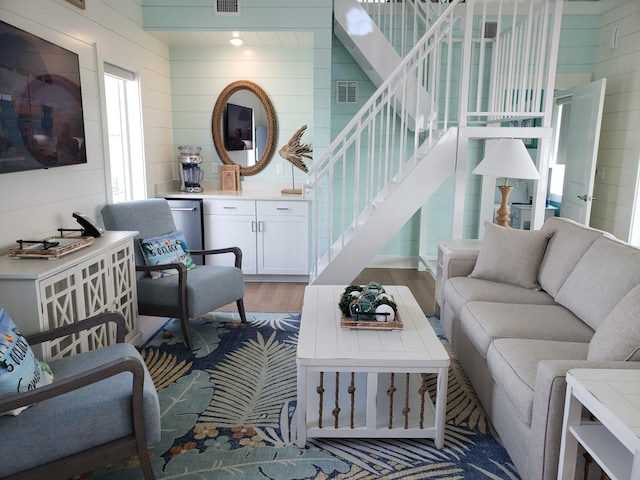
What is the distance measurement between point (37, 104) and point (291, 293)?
2.62 meters

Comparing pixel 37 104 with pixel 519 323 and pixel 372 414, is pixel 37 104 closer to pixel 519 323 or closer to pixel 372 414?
pixel 372 414

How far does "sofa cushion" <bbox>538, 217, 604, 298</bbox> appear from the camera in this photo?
282 cm

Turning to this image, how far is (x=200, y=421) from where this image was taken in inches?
96.4

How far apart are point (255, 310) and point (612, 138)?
391cm

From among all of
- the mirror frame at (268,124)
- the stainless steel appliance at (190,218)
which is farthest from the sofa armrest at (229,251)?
the mirror frame at (268,124)

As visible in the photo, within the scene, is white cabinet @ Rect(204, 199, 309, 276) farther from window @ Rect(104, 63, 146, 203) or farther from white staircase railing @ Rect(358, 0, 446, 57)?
white staircase railing @ Rect(358, 0, 446, 57)

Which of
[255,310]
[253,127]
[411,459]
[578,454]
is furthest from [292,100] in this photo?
[578,454]

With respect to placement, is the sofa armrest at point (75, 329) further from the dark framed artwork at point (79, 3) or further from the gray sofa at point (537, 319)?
the dark framed artwork at point (79, 3)

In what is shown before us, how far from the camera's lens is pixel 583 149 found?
193 inches

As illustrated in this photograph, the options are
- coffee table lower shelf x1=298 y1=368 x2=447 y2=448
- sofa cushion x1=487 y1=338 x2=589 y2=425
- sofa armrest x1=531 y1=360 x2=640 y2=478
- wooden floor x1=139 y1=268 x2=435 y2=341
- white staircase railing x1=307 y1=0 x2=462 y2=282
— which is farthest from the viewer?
wooden floor x1=139 y1=268 x2=435 y2=341

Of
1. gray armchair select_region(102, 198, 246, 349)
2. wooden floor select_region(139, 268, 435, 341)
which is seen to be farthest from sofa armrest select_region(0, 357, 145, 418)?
wooden floor select_region(139, 268, 435, 341)

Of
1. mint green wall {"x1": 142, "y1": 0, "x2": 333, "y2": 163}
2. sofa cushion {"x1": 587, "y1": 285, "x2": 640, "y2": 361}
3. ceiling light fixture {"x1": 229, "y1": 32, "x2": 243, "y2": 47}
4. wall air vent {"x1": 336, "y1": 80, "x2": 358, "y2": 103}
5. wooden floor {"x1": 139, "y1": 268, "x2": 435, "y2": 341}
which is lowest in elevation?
wooden floor {"x1": 139, "y1": 268, "x2": 435, "y2": 341}

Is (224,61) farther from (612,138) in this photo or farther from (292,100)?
(612,138)

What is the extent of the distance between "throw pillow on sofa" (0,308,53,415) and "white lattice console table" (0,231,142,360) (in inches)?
13.1
